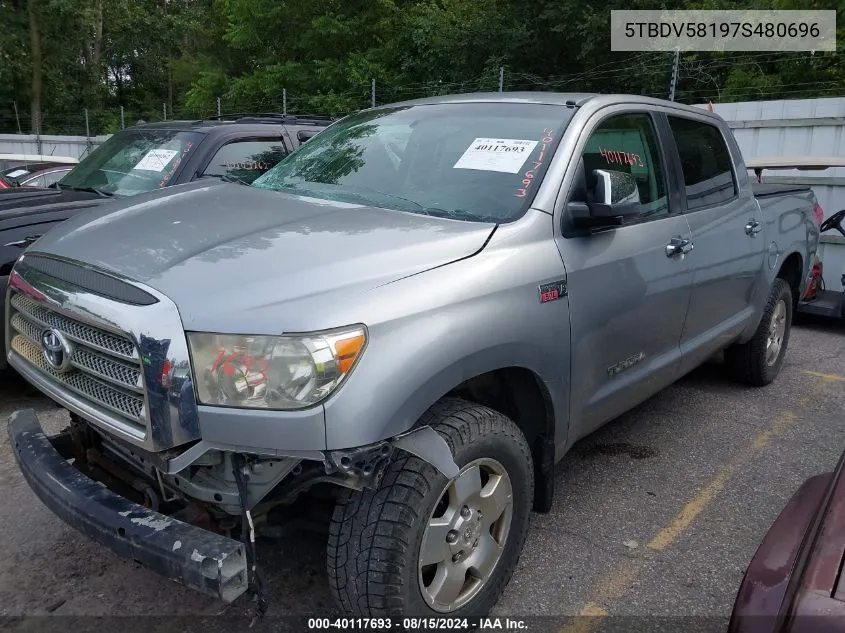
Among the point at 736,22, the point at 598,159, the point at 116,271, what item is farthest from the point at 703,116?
the point at 736,22

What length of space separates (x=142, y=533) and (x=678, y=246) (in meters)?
2.71

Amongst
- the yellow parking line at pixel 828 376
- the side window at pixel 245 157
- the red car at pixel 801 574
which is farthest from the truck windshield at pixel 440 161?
the yellow parking line at pixel 828 376

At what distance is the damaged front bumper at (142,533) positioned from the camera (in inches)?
79.2

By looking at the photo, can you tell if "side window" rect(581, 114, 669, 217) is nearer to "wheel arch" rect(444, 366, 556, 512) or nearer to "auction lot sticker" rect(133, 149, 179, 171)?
"wheel arch" rect(444, 366, 556, 512)

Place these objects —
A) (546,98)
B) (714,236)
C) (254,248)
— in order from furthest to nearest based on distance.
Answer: (714,236) → (546,98) → (254,248)

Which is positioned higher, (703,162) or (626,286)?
(703,162)

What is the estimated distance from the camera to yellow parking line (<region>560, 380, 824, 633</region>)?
2.77m

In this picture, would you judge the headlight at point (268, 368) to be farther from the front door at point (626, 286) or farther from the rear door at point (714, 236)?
the rear door at point (714, 236)

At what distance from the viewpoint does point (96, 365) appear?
2350 mm

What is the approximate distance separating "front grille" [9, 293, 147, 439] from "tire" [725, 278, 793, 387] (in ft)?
13.7

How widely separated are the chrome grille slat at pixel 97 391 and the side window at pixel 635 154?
2.07 metres

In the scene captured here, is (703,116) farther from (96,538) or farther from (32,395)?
(32,395)

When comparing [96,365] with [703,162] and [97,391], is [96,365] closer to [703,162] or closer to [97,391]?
[97,391]

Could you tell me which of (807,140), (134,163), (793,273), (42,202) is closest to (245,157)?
(134,163)
